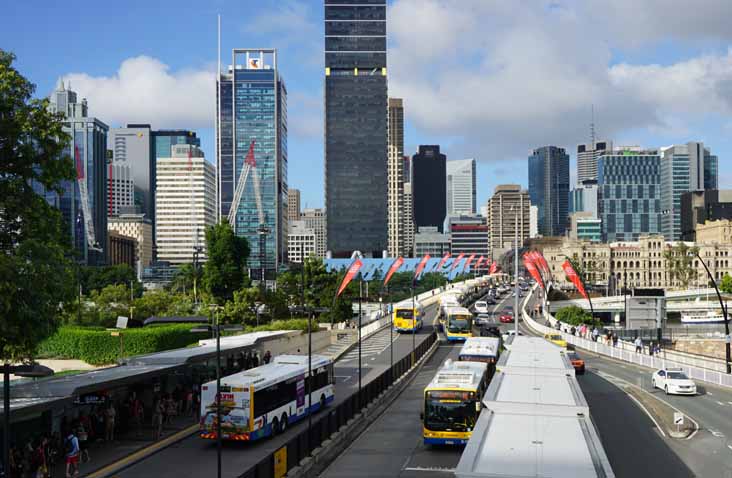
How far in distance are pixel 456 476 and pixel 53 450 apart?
637 inches

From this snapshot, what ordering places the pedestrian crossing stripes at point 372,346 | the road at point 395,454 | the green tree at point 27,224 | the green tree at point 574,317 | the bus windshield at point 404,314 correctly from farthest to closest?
the green tree at point 574,317
the bus windshield at point 404,314
the pedestrian crossing stripes at point 372,346
the road at point 395,454
the green tree at point 27,224

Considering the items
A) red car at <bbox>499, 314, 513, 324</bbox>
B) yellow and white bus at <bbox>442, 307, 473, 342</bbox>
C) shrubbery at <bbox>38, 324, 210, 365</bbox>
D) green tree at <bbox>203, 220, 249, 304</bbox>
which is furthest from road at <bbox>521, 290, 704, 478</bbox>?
red car at <bbox>499, 314, 513, 324</bbox>

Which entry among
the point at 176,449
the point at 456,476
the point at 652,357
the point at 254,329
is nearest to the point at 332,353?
the point at 254,329

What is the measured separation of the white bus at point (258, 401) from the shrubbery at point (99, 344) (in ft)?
65.5

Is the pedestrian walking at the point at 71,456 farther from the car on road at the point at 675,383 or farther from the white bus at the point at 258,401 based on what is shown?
the car on road at the point at 675,383

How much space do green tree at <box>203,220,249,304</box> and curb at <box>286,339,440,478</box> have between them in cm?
3249

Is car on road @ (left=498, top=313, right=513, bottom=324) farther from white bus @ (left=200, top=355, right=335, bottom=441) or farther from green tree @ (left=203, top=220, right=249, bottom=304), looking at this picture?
white bus @ (left=200, top=355, right=335, bottom=441)

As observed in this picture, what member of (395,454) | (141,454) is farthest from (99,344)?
(395,454)

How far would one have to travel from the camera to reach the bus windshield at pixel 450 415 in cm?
2871

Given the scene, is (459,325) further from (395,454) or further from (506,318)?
(395,454)

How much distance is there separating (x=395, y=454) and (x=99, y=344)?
29.9m

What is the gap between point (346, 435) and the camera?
31.3 m

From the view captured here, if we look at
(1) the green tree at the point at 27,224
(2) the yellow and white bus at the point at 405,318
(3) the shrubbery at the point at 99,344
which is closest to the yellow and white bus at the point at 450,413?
(1) the green tree at the point at 27,224

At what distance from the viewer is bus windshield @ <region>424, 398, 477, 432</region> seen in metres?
28.7
